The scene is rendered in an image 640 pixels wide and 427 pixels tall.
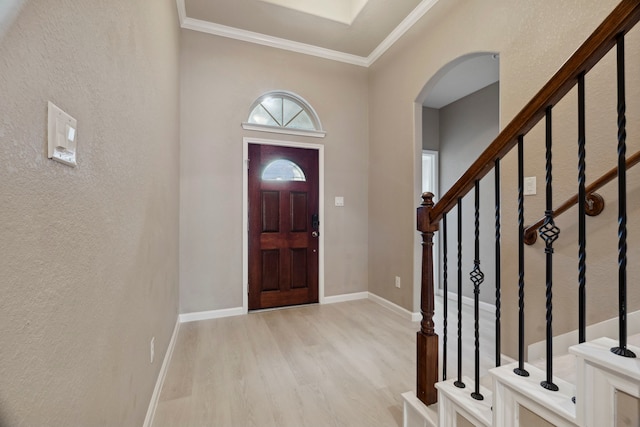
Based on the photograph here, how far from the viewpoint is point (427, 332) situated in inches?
56.9

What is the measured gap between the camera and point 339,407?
169 centimetres

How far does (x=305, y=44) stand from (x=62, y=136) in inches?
134

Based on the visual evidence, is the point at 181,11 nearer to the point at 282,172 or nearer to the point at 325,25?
the point at 325,25

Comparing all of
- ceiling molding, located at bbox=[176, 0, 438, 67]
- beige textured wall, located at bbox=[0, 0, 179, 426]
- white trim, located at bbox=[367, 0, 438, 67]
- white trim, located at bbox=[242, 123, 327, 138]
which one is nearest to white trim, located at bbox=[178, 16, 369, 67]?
ceiling molding, located at bbox=[176, 0, 438, 67]

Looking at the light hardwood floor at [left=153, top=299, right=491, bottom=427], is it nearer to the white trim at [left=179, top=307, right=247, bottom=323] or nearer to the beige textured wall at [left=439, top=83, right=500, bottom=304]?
the white trim at [left=179, top=307, right=247, bottom=323]

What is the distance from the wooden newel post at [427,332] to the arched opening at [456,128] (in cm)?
157

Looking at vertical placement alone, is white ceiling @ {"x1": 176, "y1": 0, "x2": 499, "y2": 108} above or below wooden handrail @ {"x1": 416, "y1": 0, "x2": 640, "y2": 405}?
above

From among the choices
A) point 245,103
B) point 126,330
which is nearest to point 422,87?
point 245,103

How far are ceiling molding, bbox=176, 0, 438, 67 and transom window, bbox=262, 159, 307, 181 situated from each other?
4.66 ft

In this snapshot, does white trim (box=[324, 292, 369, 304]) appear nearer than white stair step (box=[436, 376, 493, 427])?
No

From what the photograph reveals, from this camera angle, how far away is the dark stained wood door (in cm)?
332

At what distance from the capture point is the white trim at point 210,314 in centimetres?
303

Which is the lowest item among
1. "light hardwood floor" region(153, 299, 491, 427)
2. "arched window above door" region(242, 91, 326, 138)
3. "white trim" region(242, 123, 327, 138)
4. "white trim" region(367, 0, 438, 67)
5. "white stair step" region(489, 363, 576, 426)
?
"light hardwood floor" region(153, 299, 491, 427)

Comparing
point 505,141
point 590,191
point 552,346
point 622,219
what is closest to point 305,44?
point 505,141
